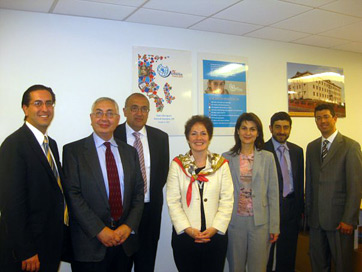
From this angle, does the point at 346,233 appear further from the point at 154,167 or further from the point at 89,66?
the point at 89,66

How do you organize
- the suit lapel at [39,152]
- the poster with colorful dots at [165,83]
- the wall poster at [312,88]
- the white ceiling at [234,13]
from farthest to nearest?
1. the wall poster at [312,88]
2. the poster with colorful dots at [165,83]
3. the white ceiling at [234,13]
4. the suit lapel at [39,152]

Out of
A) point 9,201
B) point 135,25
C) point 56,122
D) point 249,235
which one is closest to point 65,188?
point 9,201

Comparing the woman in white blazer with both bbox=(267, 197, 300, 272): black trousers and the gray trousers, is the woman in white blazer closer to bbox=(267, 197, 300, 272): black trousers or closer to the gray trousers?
the gray trousers

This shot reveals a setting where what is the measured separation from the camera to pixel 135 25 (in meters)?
3.29

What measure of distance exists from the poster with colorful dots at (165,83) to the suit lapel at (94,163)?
128 centimetres

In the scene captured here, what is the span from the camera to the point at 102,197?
2.00m

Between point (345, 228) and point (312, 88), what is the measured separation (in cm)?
232

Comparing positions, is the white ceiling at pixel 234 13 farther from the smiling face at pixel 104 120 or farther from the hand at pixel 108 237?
the hand at pixel 108 237

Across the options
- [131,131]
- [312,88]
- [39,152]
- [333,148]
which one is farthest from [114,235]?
[312,88]

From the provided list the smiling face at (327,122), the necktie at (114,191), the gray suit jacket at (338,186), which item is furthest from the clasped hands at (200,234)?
the smiling face at (327,122)

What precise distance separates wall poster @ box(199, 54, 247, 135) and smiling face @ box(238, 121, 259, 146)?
43.6 inches

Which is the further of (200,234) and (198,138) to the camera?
(198,138)

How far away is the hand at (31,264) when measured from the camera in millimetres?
1773

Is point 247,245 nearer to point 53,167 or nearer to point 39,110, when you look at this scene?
point 53,167
